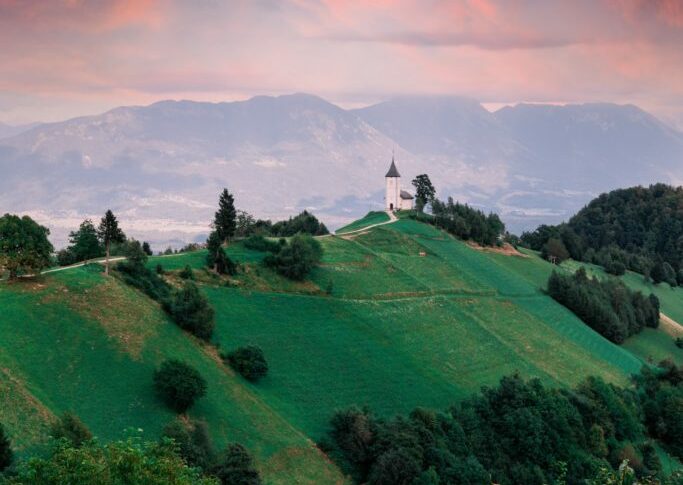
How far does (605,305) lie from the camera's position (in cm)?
11688

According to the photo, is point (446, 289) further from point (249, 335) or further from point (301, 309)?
point (249, 335)

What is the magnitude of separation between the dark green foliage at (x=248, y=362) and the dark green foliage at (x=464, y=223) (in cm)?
6804

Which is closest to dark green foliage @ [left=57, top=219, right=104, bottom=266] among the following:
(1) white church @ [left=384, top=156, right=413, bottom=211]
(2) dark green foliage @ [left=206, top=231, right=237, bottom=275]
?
(2) dark green foliage @ [left=206, top=231, right=237, bottom=275]

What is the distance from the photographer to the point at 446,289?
10000 centimetres

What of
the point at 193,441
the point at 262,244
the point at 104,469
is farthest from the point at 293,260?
the point at 104,469

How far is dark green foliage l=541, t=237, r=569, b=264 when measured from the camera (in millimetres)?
146500

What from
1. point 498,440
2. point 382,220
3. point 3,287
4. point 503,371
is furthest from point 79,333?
point 382,220

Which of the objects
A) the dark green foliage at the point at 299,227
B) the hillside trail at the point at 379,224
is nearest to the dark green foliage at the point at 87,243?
the dark green foliage at the point at 299,227

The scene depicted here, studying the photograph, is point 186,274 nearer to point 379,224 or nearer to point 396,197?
point 379,224

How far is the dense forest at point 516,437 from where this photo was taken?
192 ft

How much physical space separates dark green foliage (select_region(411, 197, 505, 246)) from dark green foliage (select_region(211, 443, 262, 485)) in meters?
83.4

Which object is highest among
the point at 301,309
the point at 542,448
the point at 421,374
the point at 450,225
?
the point at 450,225

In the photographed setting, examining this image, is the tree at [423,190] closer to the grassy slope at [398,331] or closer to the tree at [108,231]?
the grassy slope at [398,331]

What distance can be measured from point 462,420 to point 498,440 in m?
3.70
